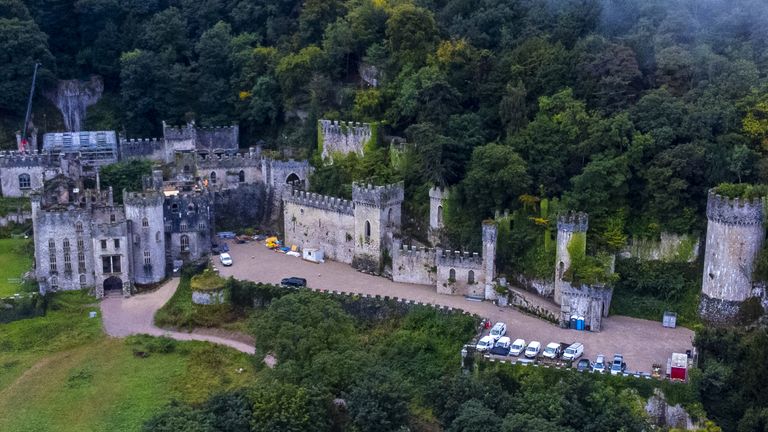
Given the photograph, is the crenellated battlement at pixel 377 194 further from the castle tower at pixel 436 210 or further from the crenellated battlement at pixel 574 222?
the crenellated battlement at pixel 574 222

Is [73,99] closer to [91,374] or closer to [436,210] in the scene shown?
[91,374]

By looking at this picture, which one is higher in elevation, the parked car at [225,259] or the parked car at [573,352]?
the parked car at [225,259]

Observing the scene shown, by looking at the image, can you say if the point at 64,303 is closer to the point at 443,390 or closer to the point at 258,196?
the point at 258,196

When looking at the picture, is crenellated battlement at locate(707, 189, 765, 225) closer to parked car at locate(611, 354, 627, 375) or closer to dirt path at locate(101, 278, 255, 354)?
parked car at locate(611, 354, 627, 375)

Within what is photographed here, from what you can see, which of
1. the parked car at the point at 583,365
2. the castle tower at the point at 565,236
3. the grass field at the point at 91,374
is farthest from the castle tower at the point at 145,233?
the parked car at the point at 583,365

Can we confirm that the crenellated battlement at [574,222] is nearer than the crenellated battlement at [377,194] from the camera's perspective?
Yes

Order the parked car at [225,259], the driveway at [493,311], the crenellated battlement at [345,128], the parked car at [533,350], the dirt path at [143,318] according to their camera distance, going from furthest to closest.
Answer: the crenellated battlement at [345,128] → the parked car at [225,259] → the dirt path at [143,318] → the driveway at [493,311] → the parked car at [533,350]

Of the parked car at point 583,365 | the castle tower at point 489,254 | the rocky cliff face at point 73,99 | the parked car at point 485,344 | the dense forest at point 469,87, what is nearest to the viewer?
the parked car at point 583,365
